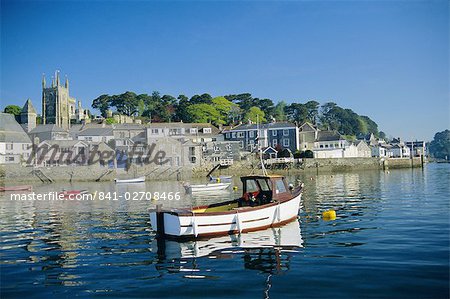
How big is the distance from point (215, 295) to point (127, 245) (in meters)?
7.25

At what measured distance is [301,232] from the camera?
18938 millimetres

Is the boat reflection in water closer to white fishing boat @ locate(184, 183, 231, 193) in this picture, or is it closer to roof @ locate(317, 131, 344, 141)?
white fishing boat @ locate(184, 183, 231, 193)

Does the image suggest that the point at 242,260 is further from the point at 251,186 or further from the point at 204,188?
the point at 204,188

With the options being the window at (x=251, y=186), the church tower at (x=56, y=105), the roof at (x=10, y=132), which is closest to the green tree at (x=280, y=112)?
the church tower at (x=56, y=105)

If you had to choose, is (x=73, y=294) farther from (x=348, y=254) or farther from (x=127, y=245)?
(x=348, y=254)

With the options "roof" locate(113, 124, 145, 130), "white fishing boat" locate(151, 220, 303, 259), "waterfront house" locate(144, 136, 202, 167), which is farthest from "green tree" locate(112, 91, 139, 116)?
"white fishing boat" locate(151, 220, 303, 259)

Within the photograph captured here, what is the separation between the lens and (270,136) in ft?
303

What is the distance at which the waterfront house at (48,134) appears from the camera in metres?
91.7

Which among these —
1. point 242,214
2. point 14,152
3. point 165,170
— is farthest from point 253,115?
point 242,214

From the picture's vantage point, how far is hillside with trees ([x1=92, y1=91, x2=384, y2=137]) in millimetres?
121625

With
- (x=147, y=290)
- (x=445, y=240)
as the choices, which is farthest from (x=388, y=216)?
(x=147, y=290)

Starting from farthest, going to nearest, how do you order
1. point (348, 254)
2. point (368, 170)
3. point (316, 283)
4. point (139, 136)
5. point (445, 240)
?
1. point (139, 136)
2. point (368, 170)
3. point (445, 240)
4. point (348, 254)
5. point (316, 283)

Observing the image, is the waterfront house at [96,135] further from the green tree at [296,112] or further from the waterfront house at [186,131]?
the green tree at [296,112]

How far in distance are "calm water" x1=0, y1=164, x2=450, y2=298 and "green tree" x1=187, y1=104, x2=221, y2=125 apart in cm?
9498
